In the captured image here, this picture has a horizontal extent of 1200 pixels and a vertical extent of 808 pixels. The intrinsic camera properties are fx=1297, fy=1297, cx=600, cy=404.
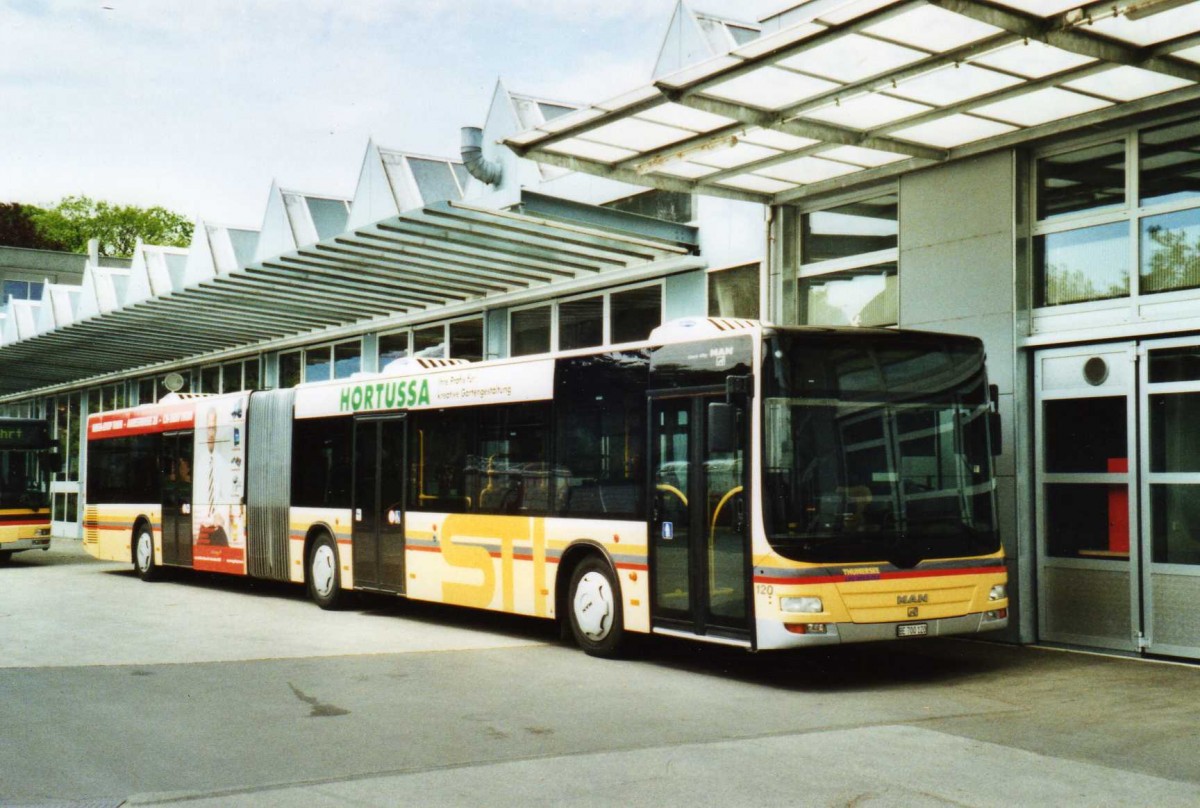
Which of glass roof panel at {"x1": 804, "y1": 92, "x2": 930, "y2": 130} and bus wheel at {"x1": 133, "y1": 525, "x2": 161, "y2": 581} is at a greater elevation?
glass roof panel at {"x1": 804, "y1": 92, "x2": 930, "y2": 130}

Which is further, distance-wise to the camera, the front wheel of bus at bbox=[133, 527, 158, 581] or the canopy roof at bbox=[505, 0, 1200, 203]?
the front wheel of bus at bbox=[133, 527, 158, 581]

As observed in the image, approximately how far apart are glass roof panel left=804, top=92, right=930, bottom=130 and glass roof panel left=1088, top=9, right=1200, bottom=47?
2062 millimetres

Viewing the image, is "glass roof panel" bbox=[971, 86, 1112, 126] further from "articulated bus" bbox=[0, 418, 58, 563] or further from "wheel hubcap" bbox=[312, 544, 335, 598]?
"articulated bus" bbox=[0, 418, 58, 563]

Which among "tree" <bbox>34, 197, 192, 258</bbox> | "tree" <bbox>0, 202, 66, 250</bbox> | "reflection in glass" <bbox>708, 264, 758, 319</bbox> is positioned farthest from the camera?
"tree" <bbox>34, 197, 192, 258</bbox>

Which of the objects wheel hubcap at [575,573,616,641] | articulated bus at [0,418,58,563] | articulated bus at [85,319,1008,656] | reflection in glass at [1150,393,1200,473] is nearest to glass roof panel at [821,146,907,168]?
articulated bus at [85,319,1008,656]

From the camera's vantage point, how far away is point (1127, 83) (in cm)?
1099

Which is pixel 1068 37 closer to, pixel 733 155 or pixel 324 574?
pixel 733 155

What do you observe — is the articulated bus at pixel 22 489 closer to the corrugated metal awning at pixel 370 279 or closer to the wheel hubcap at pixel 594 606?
the corrugated metal awning at pixel 370 279

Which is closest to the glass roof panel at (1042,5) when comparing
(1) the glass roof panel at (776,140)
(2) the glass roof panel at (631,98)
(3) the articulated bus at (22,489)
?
(2) the glass roof panel at (631,98)

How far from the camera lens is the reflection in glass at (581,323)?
18.8 meters

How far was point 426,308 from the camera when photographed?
2297cm

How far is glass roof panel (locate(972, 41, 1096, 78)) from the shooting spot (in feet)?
33.8

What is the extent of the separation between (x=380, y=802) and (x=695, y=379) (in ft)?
17.5

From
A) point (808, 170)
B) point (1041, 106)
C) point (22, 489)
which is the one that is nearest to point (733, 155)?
point (808, 170)
